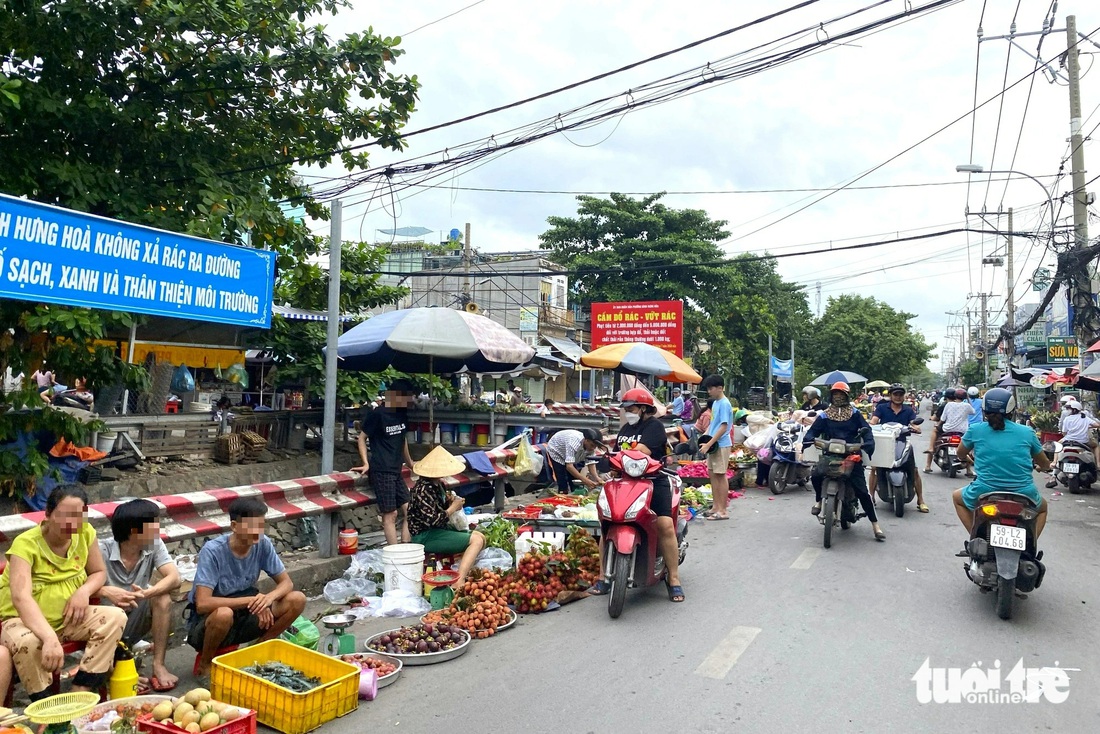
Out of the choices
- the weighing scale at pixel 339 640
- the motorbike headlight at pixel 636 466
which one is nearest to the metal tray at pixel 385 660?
the weighing scale at pixel 339 640

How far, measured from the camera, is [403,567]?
644 cm

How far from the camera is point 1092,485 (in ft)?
45.3

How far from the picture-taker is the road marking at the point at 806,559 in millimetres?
7418

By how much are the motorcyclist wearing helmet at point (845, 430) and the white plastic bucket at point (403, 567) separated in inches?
172

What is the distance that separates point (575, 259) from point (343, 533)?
79.3 feet

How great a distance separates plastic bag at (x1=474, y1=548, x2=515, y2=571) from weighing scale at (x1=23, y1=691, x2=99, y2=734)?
349cm

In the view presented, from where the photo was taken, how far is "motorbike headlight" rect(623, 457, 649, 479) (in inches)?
240

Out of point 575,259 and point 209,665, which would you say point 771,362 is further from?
point 209,665

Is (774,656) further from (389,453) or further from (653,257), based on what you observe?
(653,257)

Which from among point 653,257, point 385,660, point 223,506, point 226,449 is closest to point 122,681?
point 385,660

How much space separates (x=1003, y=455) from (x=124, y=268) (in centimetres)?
690

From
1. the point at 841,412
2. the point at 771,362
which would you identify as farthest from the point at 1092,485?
the point at 771,362

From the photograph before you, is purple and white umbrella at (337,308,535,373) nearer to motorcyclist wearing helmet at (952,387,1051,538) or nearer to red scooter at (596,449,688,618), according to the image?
red scooter at (596,449,688,618)

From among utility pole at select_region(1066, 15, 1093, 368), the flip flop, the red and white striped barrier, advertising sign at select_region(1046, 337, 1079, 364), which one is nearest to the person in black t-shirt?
the red and white striped barrier
